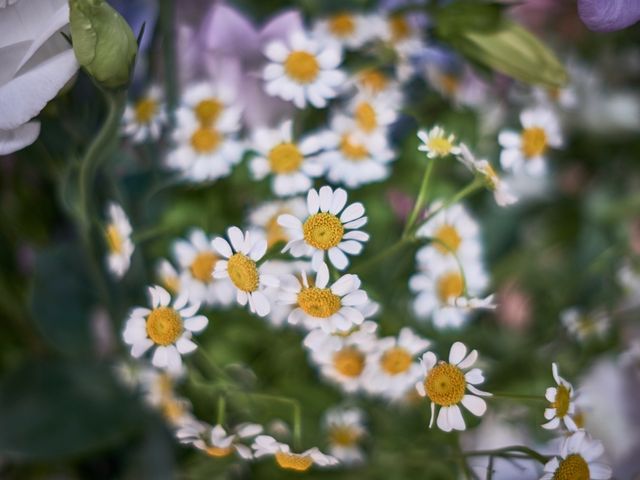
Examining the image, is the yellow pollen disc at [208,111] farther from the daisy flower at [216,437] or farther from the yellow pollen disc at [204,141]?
the daisy flower at [216,437]

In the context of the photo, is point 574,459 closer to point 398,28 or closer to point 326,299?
point 326,299

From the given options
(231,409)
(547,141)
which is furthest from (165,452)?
(547,141)

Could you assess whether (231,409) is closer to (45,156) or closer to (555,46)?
(45,156)

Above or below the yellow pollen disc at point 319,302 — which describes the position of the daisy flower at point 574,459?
below

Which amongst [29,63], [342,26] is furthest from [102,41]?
[342,26]

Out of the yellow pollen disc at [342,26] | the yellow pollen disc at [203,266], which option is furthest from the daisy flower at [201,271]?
the yellow pollen disc at [342,26]

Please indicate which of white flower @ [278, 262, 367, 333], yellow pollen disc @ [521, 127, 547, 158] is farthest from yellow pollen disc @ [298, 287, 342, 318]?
yellow pollen disc @ [521, 127, 547, 158]
